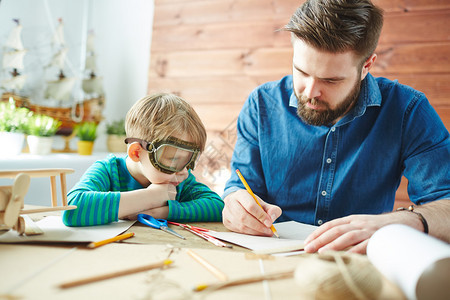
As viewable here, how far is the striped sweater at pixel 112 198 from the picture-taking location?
0.96m

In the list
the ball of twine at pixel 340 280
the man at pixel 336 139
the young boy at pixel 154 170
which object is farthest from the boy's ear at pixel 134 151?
the ball of twine at pixel 340 280

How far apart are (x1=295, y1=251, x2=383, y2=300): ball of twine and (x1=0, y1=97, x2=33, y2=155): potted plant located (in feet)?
6.24

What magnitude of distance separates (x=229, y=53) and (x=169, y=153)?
5.08ft

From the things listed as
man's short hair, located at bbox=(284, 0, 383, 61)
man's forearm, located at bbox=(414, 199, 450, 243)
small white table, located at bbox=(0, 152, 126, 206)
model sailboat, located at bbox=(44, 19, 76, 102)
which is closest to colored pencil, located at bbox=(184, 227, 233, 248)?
man's forearm, located at bbox=(414, 199, 450, 243)

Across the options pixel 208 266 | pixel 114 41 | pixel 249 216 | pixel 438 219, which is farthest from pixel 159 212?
pixel 114 41

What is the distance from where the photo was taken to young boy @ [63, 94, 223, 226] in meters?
1.03

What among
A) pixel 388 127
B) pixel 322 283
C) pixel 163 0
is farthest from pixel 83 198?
pixel 163 0

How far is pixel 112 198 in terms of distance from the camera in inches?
39.7

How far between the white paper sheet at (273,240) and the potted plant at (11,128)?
1.50m

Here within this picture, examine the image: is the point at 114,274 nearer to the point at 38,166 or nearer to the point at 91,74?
the point at 38,166

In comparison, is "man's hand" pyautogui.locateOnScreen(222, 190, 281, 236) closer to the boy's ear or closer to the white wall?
the boy's ear

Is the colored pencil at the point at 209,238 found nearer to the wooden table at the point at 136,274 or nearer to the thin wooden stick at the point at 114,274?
the wooden table at the point at 136,274

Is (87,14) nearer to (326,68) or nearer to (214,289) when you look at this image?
(326,68)

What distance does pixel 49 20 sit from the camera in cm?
247
